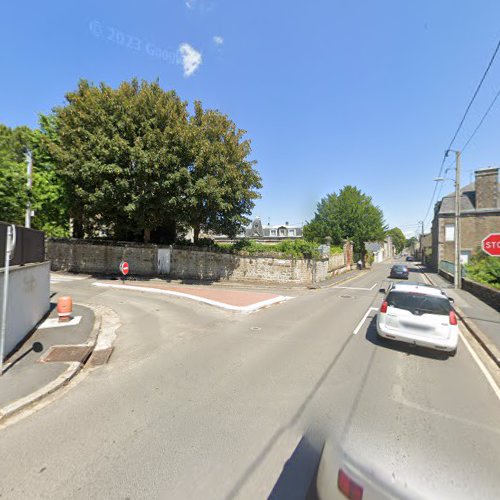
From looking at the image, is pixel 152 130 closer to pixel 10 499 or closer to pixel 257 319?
pixel 257 319

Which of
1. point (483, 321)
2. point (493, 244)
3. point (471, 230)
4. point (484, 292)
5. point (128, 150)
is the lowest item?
point (483, 321)

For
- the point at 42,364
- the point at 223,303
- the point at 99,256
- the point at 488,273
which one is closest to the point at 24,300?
the point at 42,364

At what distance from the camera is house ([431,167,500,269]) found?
3297cm

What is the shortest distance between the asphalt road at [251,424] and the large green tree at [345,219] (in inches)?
1195

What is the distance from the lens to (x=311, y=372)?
5.50 metres

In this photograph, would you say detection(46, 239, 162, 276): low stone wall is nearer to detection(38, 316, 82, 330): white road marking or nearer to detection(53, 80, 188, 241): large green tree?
detection(53, 80, 188, 241): large green tree

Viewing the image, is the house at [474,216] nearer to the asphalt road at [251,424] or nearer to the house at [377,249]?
the house at [377,249]

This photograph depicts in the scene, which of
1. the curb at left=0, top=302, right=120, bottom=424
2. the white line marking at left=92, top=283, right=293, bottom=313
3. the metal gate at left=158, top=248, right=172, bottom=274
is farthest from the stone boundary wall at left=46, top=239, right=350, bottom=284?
the curb at left=0, top=302, right=120, bottom=424

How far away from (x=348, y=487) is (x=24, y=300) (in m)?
8.44

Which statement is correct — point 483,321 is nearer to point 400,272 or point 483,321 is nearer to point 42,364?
point 42,364

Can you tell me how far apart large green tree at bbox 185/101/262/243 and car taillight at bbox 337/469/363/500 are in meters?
15.7

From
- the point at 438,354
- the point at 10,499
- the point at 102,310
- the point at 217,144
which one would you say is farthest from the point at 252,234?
the point at 10,499

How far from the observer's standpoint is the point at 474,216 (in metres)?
34.2

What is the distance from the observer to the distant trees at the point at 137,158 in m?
16.2
